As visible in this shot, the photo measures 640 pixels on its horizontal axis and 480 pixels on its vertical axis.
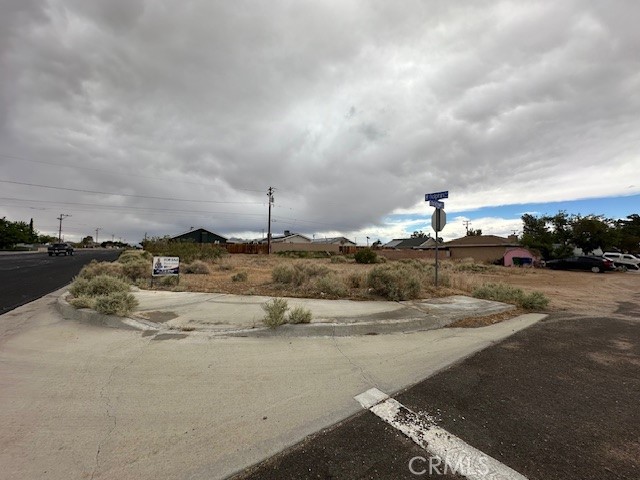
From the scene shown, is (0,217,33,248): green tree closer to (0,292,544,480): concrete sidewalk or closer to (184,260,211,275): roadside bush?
(184,260,211,275): roadside bush

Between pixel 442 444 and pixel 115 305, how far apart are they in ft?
21.4

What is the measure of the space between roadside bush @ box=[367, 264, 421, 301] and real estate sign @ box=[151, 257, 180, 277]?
6.46 meters

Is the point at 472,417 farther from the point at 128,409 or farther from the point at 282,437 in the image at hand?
the point at 128,409

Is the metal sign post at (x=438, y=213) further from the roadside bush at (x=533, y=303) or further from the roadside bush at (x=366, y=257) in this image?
the roadside bush at (x=366, y=257)

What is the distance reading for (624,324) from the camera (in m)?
7.14

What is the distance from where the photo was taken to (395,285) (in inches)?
358

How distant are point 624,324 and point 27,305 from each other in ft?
46.5

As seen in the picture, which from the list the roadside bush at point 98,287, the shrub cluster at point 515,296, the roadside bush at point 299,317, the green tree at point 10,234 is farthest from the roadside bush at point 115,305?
the green tree at point 10,234

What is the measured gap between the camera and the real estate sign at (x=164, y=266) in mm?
10586

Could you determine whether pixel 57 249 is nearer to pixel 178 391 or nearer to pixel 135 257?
pixel 135 257

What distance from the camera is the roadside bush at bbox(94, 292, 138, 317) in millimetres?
6598

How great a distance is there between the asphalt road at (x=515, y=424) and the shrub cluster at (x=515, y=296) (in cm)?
405

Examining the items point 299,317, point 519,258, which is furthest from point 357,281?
point 519,258

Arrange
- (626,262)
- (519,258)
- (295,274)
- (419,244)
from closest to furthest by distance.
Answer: (295,274)
(626,262)
(519,258)
(419,244)
